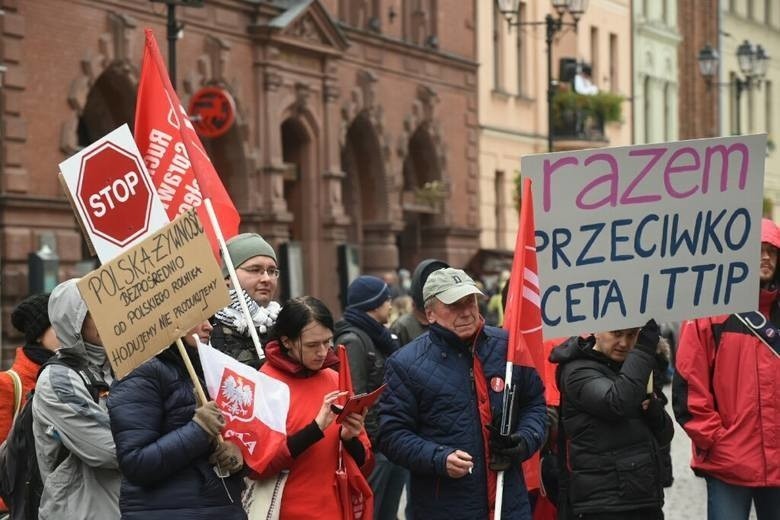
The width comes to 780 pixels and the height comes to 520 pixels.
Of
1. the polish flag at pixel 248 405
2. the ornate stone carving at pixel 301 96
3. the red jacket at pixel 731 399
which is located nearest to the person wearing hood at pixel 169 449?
the polish flag at pixel 248 405

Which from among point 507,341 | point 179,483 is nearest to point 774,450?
point 507,341

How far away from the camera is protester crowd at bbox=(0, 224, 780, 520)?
21.9 ft

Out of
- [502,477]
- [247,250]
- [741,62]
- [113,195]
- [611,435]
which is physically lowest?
[502,477]

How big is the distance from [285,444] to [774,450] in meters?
2.57

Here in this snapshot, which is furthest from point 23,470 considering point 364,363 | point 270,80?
point 270,80

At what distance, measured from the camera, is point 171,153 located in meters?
9.58

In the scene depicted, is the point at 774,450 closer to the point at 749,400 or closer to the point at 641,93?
the point at 749,400

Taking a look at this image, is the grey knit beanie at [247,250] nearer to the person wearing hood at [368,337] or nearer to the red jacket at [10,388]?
the red jacket at [10,388]

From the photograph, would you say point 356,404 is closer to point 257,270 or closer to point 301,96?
point 257,270

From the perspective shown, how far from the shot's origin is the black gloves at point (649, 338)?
7707 mm

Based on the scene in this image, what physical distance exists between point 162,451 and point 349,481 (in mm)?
1033

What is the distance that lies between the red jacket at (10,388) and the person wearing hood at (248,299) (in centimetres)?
97

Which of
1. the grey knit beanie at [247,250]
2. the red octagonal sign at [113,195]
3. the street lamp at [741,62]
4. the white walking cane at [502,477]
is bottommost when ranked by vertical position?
the white walking cane at [502,477]

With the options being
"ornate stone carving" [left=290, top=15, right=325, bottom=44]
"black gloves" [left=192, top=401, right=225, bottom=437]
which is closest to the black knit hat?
"black gloves" [left=192, top=401, right=225, bottom=437]
